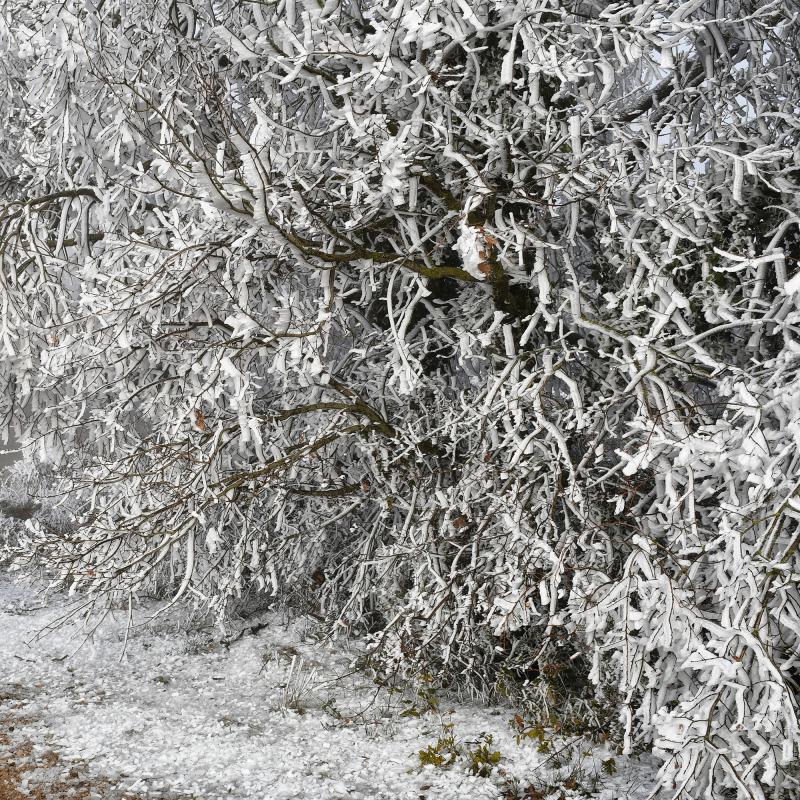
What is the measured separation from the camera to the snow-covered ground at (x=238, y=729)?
13.9 ft

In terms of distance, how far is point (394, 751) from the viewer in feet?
15.5

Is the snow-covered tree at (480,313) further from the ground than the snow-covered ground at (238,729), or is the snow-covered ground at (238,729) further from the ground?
the snow-covered tree at (480,313)

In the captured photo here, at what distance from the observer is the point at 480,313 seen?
16.4ft

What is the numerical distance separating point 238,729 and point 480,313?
10.2 feet

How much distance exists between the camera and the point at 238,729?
5023 millimetres

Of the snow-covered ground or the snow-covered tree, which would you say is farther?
the snow-covered ground

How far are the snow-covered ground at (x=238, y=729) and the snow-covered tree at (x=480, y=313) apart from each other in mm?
518

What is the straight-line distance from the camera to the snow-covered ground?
4.24 metres

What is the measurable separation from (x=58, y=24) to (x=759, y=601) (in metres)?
4.67

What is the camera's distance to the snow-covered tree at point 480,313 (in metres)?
3.39

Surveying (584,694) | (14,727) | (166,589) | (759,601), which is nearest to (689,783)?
(759,601)

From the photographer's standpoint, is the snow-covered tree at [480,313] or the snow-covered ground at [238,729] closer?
the snow-covered tree at [480,313]

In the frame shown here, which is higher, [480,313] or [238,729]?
[480,313]

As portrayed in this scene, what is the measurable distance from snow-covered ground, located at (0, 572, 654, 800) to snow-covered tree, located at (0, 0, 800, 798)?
1.70 ft
